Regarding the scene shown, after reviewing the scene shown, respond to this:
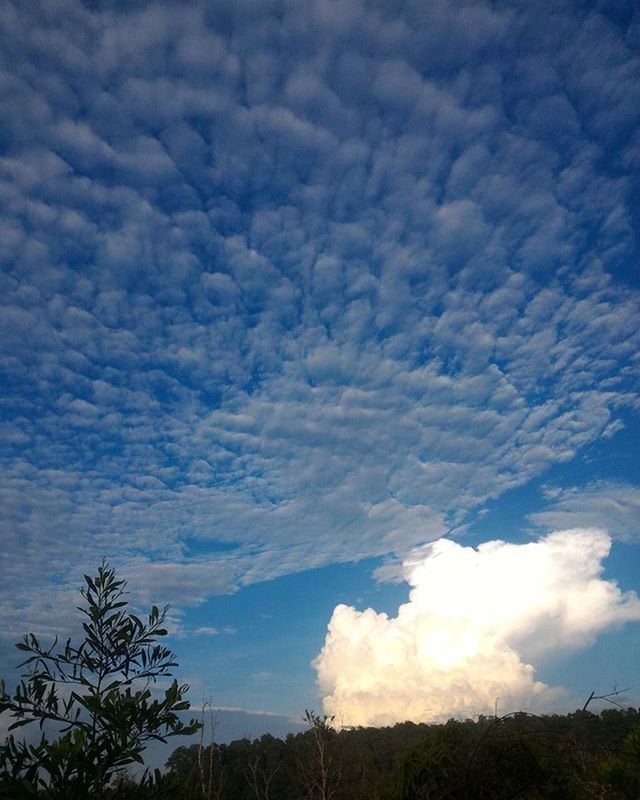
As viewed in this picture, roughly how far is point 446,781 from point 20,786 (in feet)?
20.0

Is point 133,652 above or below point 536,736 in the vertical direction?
above

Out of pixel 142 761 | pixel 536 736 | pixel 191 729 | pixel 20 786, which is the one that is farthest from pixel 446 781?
pixel 20 786

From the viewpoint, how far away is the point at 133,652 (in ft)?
23.7

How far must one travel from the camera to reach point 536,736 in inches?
338

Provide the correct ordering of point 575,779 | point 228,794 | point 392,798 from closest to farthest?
point 575,779 → point 392,798 → point 228,794

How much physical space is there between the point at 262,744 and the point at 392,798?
246ft

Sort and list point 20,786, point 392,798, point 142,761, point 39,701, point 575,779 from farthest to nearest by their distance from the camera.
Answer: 1. point 392,798
2. point 575,779
3. point 39,701
4. point 142,761
5. point 20,786

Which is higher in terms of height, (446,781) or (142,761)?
(142,761)

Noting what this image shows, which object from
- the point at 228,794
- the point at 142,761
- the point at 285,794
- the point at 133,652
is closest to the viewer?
the point at 142,761

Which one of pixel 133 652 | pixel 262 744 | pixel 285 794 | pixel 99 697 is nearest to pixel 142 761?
pixel 99 697

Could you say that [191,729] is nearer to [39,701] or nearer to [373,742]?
[39,701]

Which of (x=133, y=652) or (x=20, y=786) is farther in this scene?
(x=133, y=652)

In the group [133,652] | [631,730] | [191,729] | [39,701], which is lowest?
[631,730]

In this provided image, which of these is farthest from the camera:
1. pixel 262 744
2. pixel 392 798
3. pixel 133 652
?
pixel 262 744
